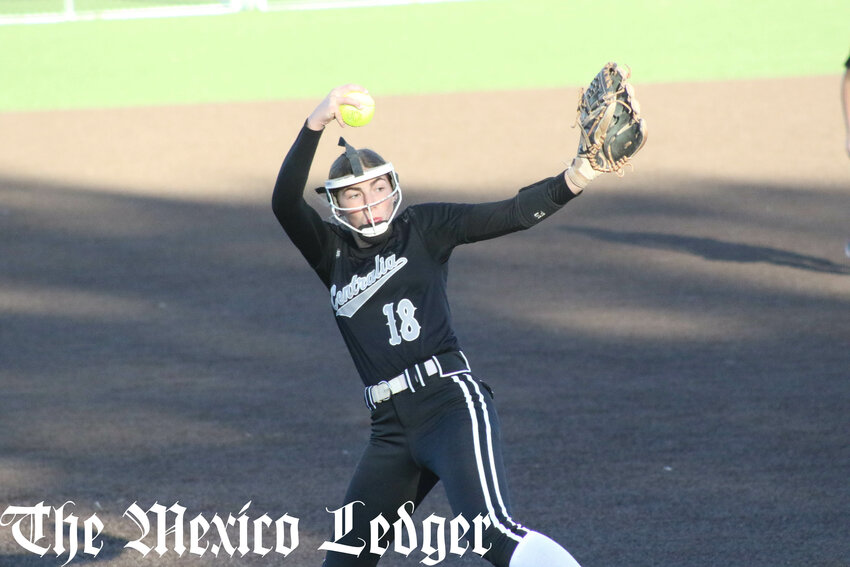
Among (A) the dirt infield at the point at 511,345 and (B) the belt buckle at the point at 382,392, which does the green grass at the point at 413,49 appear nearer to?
(A) the dirt infield at the point at 511,345

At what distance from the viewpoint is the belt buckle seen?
415cm

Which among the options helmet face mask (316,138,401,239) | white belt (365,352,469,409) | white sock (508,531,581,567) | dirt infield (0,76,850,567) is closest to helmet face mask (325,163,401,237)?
helmet face mask (316,138,401,239)

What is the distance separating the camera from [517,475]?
6.06 m

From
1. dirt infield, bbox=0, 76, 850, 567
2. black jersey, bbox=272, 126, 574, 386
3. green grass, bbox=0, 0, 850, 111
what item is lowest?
dirt infield, bbox=0, 76, 850, 567

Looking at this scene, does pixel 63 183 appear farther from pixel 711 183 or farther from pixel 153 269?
pixel 711 183

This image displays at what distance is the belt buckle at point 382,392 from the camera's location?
4.15 meters

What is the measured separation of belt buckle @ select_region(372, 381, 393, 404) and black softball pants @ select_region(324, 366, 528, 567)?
0.08ft

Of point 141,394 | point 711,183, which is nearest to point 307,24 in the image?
point 711,183

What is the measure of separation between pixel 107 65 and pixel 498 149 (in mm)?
9118

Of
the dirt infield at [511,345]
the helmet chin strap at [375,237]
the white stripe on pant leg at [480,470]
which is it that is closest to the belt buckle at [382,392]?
the white stripe on pant leg at [480,470]

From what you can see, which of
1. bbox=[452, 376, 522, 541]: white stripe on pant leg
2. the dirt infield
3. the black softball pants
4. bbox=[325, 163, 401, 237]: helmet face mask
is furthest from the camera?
the dirt infield

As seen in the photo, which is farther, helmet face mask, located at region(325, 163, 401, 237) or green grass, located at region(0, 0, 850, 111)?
green grass, located at region(0, 0, 850, 111)

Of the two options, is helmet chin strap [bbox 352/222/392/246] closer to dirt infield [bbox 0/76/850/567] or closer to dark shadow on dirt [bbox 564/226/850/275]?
dirt infield [bbox 0/76/850/567]

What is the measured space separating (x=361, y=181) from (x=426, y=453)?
0.95m
